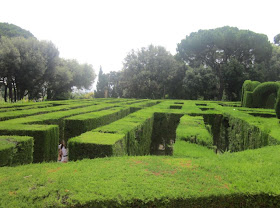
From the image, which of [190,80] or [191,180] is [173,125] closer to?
[191,180]

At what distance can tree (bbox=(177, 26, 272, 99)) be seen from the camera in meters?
34.5

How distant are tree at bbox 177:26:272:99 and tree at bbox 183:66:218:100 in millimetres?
2469

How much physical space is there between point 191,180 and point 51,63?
29.8 meters

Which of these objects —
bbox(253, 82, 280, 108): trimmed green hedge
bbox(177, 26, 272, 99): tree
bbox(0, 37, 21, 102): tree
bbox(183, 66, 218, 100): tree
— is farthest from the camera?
bbox(177, 26, 272, 99): tree

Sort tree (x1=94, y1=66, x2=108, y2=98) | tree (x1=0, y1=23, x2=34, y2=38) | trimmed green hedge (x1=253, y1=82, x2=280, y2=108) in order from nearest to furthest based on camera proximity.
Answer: trimmed green hedge (x1=253, y1=82, x2=280, y2=108), tree (x1=0, y1=23, x2=34, y2=38), tree (x1=94, y1=66, x2=108, y2=98)

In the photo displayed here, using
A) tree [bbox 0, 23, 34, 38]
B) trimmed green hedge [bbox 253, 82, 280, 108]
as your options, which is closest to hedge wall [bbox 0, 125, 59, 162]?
trimmed green hedge [bbox 253, 82, 280, 108]

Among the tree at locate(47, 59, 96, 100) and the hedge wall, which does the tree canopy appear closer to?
the tree at locate(47, 59, 96, 100)

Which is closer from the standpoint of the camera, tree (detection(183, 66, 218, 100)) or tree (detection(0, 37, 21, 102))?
tree (detection(0, 37, 21, 102))

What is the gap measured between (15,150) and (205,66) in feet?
125

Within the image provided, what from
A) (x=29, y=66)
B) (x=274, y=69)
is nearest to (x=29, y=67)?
(x=29, y=66)

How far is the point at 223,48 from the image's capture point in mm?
36312

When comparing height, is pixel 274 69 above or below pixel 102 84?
above

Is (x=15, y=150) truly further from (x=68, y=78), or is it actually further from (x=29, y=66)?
(x=68, y=78)

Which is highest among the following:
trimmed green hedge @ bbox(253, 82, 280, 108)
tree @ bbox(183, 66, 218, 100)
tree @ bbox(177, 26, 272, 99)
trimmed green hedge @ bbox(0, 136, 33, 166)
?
tree @ bbox(177, 26, 272, 99)
